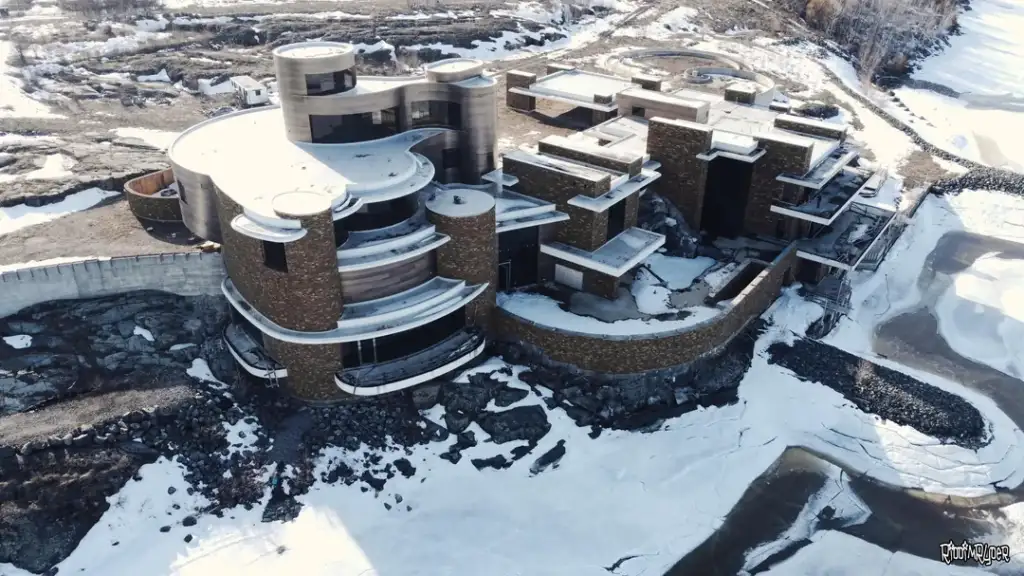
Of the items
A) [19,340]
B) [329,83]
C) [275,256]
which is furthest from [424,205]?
[19,340]

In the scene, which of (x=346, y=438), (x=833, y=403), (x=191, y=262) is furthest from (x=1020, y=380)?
(x=191, y=262)

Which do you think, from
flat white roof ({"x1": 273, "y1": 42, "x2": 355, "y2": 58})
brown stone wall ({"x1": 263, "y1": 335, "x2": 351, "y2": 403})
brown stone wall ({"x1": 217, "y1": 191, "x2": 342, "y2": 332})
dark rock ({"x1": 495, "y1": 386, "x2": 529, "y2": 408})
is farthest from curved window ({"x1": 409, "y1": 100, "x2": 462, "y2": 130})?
dark rock ({"x1": 495, "y1": 386, "x2": 529, "y2": 408})

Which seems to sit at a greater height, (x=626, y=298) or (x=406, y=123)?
(x=406, y=123)

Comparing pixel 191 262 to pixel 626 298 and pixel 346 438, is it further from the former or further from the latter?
pixel 626 298

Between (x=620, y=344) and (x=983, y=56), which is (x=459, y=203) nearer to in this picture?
(x=620, y=344)

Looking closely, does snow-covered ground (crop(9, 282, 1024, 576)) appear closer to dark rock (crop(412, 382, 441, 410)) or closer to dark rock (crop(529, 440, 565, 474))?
dark rock (crop(529, 440, 565, 474))

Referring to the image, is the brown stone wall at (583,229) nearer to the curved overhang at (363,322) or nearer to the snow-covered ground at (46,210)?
the curved overhang at (363,322)
